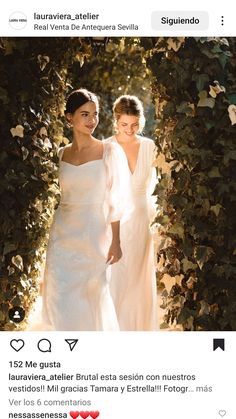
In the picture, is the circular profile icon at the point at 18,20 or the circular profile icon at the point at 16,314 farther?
the circular profile icon at the point at 16,314

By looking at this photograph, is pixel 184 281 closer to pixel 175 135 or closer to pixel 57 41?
pixel 175 135

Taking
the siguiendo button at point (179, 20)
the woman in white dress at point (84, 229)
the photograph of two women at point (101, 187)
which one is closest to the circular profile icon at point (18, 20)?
the photograph of two women at point (101, 187)

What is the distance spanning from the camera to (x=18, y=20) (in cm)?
205

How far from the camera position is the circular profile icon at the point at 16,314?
2539mm

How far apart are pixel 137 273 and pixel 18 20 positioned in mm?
1434

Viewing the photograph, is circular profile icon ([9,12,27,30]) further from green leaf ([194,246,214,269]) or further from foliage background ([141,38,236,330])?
green leaf ([194,246,214,269])

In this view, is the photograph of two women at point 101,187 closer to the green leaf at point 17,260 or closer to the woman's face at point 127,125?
the green leaf at point 17,260

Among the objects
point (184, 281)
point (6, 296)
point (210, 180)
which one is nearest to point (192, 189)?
point (210, 180)

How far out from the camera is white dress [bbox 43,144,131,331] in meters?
2.69

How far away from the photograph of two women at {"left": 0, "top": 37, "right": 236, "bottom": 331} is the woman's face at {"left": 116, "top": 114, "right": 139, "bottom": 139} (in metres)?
0.32
